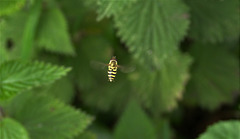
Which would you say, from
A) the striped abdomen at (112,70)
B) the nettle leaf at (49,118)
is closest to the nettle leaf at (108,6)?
the striped abdomen at (112,70)

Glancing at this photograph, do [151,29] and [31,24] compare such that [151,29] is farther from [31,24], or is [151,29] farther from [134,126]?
[31,24]

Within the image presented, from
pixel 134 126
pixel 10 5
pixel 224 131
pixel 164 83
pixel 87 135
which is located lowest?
pixel 224 131

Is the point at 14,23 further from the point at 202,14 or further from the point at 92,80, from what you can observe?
the point at 202,14

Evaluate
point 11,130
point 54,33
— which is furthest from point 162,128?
point 11,130

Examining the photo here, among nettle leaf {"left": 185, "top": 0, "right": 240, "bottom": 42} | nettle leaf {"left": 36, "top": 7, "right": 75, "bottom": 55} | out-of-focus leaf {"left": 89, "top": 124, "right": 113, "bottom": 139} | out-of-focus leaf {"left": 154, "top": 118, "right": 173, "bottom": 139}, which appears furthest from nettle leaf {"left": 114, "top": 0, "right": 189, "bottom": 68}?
out-of-focus leaf {"left": 89, "top": 124, "right": 113, "bottom": 139}

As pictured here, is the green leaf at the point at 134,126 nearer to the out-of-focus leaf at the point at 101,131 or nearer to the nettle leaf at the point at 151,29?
the nettle leaf at the point at 151,29

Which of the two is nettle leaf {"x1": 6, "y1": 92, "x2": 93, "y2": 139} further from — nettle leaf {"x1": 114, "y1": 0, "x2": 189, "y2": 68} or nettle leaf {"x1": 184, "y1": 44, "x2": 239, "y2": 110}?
nettle leaf {"x1": 184, "y1": 44, "x2": 239, "y2": 110}
